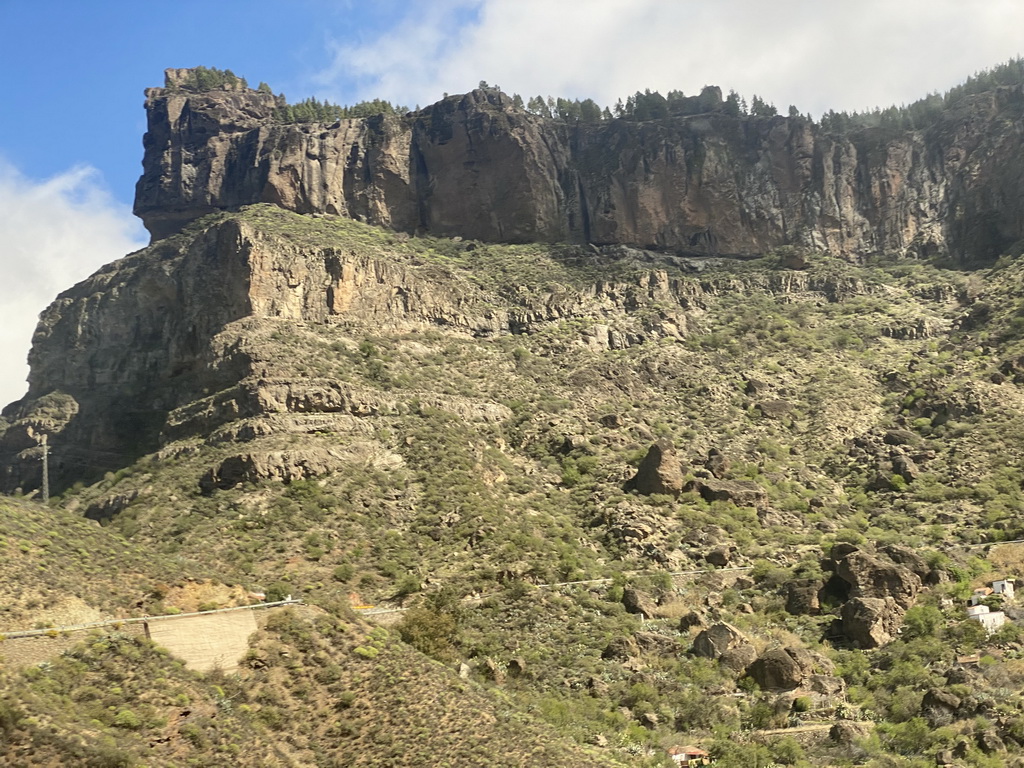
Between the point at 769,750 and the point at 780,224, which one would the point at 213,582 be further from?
the point at 780,224

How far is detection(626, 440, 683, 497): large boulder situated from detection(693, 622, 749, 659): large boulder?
52.8ft

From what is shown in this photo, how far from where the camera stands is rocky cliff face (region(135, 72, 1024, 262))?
346ft

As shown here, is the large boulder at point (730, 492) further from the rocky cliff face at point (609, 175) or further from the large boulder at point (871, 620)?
the rocky cliff face at point (609, 175)

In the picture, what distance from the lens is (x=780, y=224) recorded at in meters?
110

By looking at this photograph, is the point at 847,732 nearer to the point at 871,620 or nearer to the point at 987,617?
the point at 871,620

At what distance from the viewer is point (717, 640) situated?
4841cm

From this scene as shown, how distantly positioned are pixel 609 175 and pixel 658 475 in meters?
52.3

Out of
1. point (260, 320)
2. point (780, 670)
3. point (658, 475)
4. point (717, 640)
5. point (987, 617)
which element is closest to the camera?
point (780, 670)

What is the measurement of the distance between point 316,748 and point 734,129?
95162 millimetres

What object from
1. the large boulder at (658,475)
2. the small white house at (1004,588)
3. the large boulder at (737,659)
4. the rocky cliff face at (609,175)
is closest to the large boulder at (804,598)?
the large boulder at (737,659)

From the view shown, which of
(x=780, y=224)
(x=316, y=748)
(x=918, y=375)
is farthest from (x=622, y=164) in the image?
(x=316, y=748)

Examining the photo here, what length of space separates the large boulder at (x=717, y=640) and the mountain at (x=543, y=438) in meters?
0.15

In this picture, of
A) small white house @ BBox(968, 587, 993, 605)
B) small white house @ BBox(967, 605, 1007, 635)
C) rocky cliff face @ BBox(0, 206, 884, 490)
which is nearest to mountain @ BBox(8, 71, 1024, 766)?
rocky cliff face @ BBox(0, 206, 884, 490)

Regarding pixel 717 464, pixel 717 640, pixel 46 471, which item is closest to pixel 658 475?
pixel 717 464
